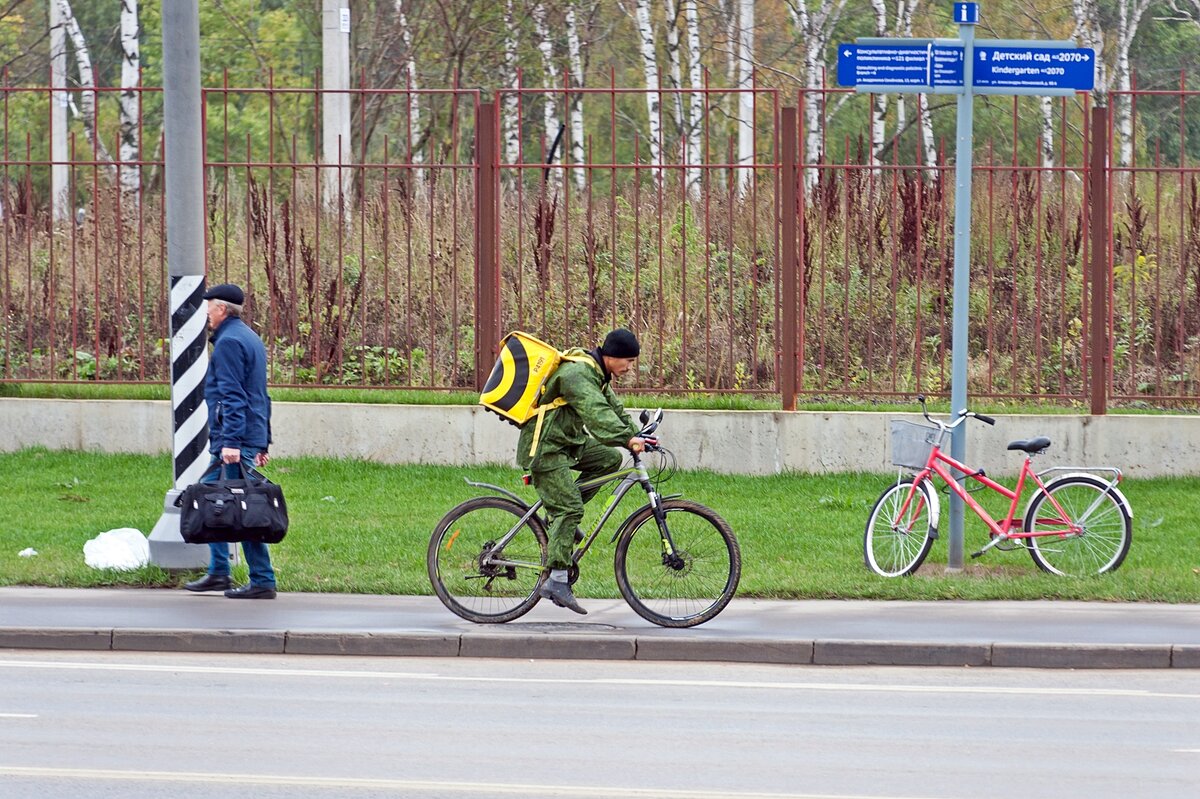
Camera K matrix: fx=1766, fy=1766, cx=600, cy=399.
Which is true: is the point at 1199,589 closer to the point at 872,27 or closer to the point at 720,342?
the point at 720,342

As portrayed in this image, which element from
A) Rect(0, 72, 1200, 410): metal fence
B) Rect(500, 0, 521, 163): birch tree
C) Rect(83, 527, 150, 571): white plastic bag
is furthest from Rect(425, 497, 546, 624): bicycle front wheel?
Rect(500, 0, 521, 163): birch tree

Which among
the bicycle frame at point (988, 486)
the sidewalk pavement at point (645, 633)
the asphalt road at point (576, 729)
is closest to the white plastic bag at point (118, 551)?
the sidewalk pavement at point (645, 633)

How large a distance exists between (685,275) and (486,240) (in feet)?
5.74

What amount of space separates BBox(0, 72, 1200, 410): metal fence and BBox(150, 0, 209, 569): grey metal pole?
2.67 meters

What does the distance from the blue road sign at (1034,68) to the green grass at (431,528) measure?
3.04 meters

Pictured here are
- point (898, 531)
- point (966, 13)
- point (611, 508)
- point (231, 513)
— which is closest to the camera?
point (611, 508)

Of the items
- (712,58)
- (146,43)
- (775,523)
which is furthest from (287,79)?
(775,523)

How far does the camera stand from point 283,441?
48.4 feet

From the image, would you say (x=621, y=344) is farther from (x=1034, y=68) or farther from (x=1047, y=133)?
(x=1047, y=133)

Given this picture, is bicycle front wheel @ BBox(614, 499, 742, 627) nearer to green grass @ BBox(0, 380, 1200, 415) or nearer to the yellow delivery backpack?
the yellow delivery backpack

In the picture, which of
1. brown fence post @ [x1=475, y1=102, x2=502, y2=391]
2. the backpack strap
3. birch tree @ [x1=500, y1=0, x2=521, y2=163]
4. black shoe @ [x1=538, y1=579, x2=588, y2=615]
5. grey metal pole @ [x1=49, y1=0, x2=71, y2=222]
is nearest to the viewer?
the backpack strap

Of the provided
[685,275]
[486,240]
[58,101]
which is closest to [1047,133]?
[58,101]

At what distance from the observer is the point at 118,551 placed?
11.2m

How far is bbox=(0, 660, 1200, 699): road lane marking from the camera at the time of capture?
841 centimetres
